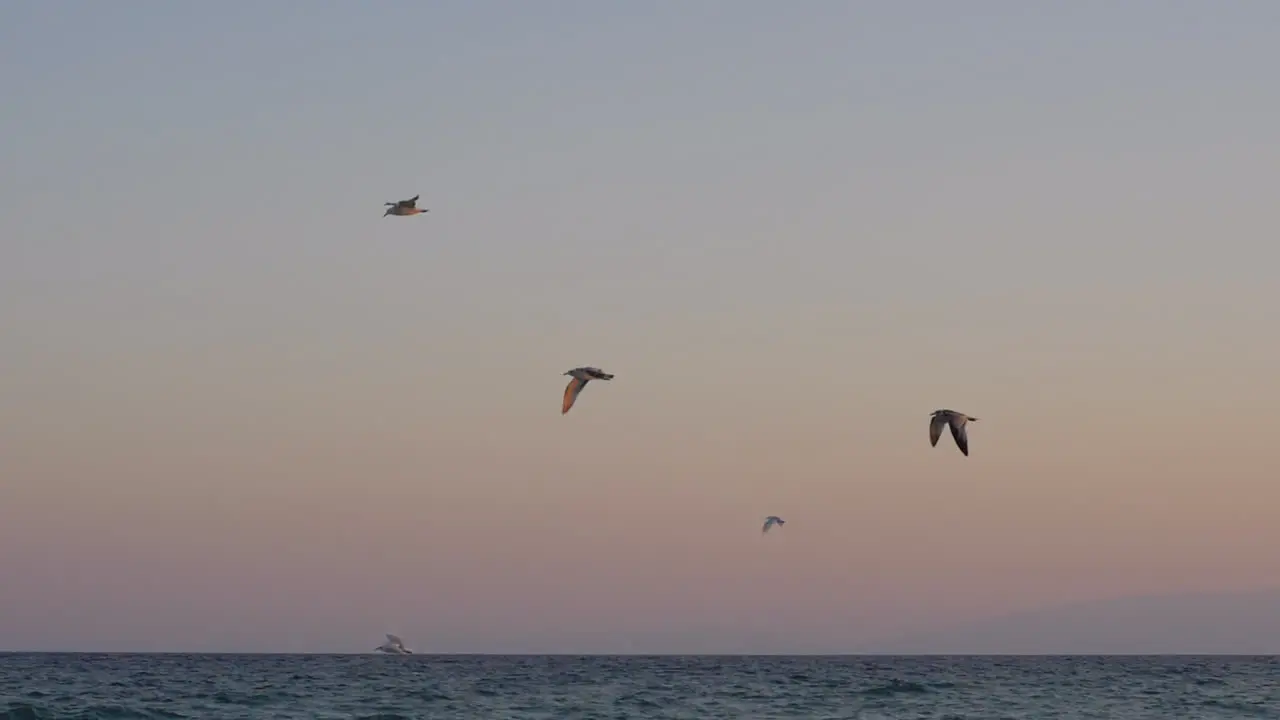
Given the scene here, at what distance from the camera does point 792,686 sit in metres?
77.0

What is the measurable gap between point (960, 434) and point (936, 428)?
2.36ft

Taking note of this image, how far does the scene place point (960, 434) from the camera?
123 ft

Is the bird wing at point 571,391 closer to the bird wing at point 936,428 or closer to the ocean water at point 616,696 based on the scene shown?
the bird wing at point 936,428

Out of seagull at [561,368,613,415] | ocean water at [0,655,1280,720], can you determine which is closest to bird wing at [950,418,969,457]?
seagull at [561,368,613,415]

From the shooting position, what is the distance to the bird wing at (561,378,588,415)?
3671 cm

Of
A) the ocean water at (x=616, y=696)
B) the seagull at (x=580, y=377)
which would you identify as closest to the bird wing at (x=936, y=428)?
the seagull at (x=580, y=377)

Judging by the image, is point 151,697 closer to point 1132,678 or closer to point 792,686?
point 792,686

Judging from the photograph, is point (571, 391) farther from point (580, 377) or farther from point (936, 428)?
point (936, 428)

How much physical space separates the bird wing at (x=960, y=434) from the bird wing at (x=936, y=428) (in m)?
0.09

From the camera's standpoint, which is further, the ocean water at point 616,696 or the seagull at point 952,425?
the ocean water at point 616,696

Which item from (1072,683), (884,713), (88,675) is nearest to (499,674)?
(88,675)

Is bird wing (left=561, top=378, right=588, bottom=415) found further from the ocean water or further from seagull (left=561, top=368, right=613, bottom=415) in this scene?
the ocean water

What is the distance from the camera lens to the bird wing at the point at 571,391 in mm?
36709

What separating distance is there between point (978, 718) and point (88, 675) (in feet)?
187
